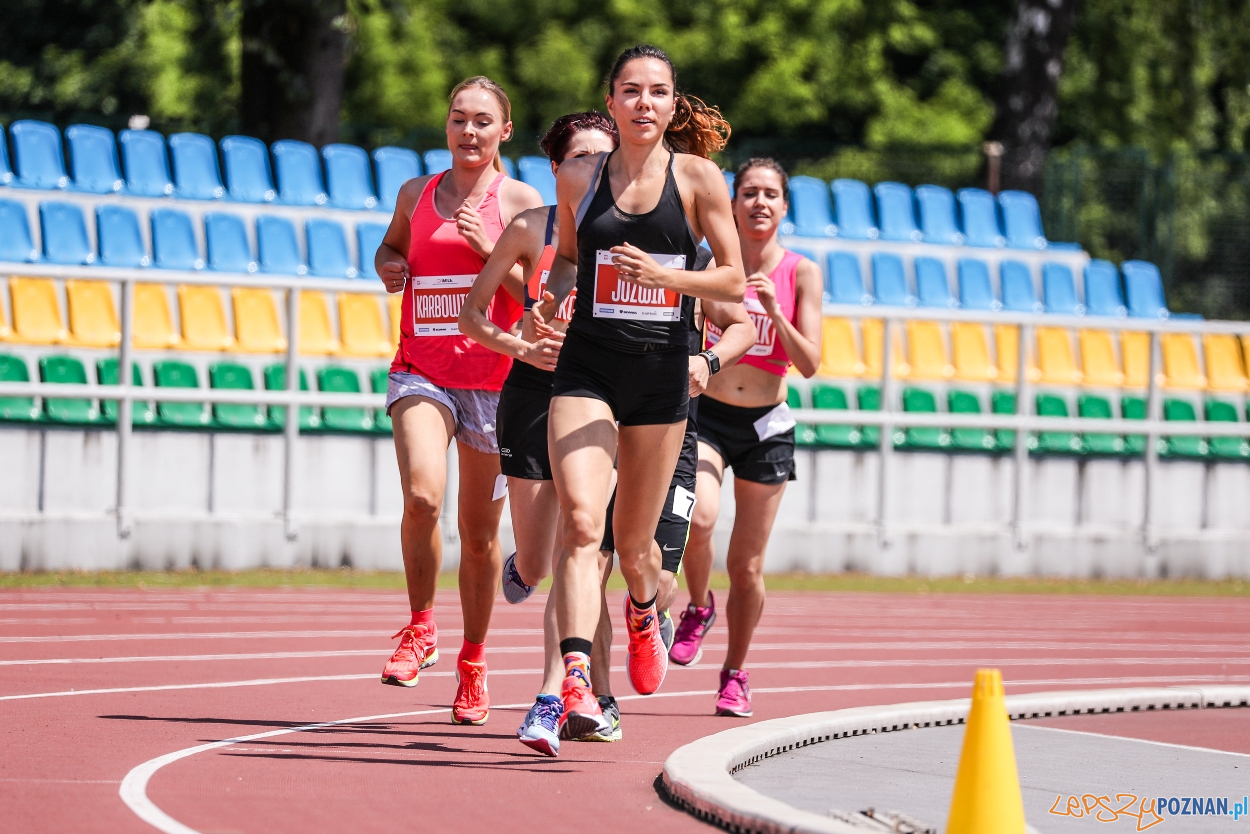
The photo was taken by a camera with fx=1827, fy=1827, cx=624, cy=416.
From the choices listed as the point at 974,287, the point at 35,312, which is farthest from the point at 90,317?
the point at 974,287

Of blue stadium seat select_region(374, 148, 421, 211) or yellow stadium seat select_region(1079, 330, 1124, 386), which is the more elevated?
blue stadium seat select_region(374, 148, 421, 211)

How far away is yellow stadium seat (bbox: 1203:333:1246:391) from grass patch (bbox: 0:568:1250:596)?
2.67 meters

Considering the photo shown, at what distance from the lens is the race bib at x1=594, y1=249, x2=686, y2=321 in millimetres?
6129

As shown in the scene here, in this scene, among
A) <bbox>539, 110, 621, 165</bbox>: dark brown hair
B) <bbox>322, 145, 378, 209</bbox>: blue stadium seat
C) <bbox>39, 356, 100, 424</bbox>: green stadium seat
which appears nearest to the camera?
<bbox>539, 110, 621, 165</bbox>: dark brown hair

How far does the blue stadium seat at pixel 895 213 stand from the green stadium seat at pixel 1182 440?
3753 millimetres

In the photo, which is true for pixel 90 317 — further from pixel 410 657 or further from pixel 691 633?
pixel 410 657

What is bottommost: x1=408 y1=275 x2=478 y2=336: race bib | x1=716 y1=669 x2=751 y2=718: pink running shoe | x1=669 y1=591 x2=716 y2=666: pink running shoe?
x1=716 y1=669 x2=751 y2=718: pink running shoe

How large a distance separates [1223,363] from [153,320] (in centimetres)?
1046

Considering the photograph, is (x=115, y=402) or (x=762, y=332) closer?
(x=762, y=332)

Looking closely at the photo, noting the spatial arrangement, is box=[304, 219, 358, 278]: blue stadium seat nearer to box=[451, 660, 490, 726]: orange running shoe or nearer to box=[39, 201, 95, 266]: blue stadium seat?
box=[39, 201, 95, 266]: blue stadium seat

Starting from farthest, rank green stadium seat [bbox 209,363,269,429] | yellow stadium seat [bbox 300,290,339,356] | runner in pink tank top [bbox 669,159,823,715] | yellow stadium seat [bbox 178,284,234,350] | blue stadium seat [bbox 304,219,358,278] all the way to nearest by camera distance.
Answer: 1. blue stadium seat [bbox 304,219,358,278]
2. yellow stadium seat [bbox 300,290,339,356]
3. yellow stadium seat [bbox 178,284,234,350]
4. green stadium seat [bbox 209,363,269,429]
5. runner in pink tank top [bbox 669,159,823,715]

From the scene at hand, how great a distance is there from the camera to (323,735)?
6863mm

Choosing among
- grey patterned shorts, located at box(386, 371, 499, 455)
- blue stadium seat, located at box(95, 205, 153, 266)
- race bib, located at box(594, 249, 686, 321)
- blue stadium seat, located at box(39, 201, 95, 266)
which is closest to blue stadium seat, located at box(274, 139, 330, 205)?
blue stadium seat, located at box(95, 205, 153, 266)

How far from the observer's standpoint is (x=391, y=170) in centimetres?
1900
